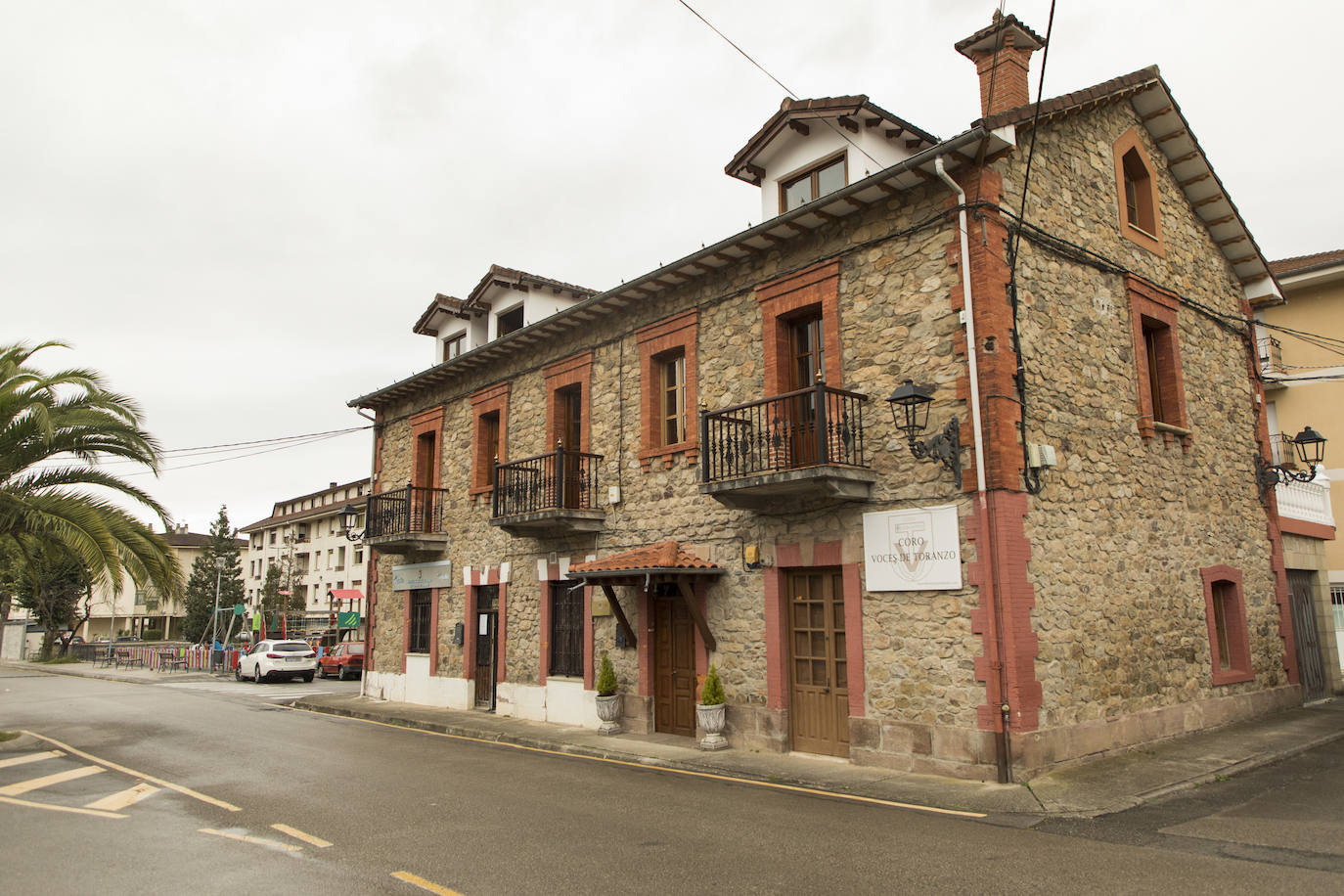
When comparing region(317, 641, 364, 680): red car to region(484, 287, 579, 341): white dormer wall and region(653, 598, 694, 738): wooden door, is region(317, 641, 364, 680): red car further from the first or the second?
region(653, 598, 694, 738): wooden door

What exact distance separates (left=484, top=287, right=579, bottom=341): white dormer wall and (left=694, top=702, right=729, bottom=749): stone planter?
8.58m

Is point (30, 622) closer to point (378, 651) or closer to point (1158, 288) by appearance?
point (378, 651)

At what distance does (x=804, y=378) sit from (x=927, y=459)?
8.49 feet

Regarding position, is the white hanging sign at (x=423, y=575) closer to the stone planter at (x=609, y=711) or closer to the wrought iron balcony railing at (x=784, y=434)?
the stone planter at (x=609, y=711)

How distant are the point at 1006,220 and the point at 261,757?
37.7 ft

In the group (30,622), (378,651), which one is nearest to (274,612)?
(30,622)

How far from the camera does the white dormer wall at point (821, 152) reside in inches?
477

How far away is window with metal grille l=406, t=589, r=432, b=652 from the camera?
62.0 feet

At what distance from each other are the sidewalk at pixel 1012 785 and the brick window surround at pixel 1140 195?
6883 mm

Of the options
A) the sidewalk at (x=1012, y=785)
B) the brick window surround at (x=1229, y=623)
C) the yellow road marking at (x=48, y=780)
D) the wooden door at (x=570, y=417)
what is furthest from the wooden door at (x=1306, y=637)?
the yellow road marking at (x=48, y=780)

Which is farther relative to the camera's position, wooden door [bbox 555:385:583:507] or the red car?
the red car

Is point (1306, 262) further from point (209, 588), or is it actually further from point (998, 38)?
point (209, 588)

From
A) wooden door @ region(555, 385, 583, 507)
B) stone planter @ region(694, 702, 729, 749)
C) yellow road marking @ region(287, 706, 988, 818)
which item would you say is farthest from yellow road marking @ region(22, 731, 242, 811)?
wooden door @ region(555, 385, 583, 507)

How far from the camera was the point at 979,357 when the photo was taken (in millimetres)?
9930
